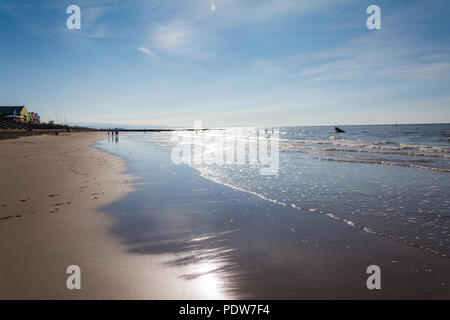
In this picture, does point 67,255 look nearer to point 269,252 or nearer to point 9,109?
point 269,252


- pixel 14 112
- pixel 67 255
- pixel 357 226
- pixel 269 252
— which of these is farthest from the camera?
pixel 14 112

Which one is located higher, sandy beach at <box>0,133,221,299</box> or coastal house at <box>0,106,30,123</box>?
coastal house at <box>0,106,30,123</box>

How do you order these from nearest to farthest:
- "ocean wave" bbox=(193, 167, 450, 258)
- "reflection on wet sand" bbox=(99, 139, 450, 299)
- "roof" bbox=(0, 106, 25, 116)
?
1. "reflection on wet sand" bbox=(99, 139, 450, 299)
2. "ocean wave" bbox=(193, 167, 450, 258)
3. "roof" bbox=(0, 106, 25, 116)

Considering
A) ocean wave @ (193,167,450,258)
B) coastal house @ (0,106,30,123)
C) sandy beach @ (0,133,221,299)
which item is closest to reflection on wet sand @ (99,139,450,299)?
ocean wave @ (193,167,450,258)

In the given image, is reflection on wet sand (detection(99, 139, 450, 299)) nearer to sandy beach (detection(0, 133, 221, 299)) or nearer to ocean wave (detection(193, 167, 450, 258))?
ocean wave (detection(193, 167, 450, 258))

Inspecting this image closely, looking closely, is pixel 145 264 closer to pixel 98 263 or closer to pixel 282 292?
pixel 98 263

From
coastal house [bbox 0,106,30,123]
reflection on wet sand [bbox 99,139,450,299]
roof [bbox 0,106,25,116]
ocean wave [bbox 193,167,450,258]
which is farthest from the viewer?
roof [bbox 0,106,25,116]

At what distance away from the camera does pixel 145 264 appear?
14.4ft

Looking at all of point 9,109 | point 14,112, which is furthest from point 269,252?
point 9,109

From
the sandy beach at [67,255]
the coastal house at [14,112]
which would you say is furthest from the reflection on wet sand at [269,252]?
the coastal house at [14,112]

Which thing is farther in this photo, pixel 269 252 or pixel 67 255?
pixel 269 252

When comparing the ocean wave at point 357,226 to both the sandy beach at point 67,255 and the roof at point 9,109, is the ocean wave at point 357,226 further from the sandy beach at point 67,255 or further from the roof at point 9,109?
the roof at point 9,109

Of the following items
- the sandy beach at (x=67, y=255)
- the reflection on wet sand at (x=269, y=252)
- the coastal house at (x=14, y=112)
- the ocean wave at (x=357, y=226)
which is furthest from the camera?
the coastal house at (x=14, y=112)

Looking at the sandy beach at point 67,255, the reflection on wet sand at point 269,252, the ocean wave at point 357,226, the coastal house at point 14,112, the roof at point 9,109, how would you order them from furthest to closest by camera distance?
the roof at point 9,109
the coastal house at point 14,112
the ocean wave at point 357,226
the reflection on wet sand at point 269,252
the sandy beach at point 67,255
